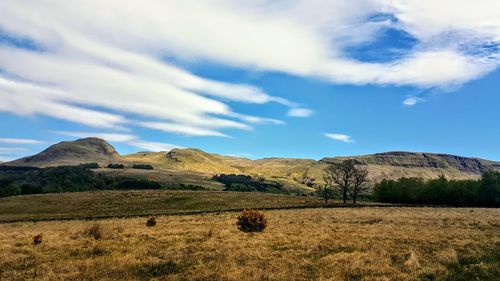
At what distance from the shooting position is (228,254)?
63.2ft

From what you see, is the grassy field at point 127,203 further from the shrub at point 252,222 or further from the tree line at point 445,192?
the shrub at point 252,222

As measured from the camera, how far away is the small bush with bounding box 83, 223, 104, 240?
27.3 m

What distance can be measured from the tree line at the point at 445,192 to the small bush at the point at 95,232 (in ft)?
284

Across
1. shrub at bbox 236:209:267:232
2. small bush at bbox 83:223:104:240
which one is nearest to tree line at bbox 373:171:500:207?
shrub at bbox 236:209:267:232

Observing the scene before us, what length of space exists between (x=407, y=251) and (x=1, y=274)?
702 inches

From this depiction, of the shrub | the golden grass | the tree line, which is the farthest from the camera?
the tree line

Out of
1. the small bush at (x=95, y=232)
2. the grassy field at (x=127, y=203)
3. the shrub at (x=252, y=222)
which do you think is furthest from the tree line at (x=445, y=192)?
the small bush at (x=95, y=232)

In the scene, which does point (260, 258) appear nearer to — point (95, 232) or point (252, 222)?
point (252, 222)

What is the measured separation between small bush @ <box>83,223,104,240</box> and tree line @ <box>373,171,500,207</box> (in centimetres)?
8647

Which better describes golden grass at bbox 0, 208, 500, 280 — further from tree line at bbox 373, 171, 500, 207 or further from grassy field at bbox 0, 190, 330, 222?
tree line at bbox 373, 171, 500, 207

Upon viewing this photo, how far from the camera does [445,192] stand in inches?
3821

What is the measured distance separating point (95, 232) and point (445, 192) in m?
89.7

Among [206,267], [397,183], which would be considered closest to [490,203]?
[397,183]

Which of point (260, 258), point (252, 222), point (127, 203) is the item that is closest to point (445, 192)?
point (127, 203)
